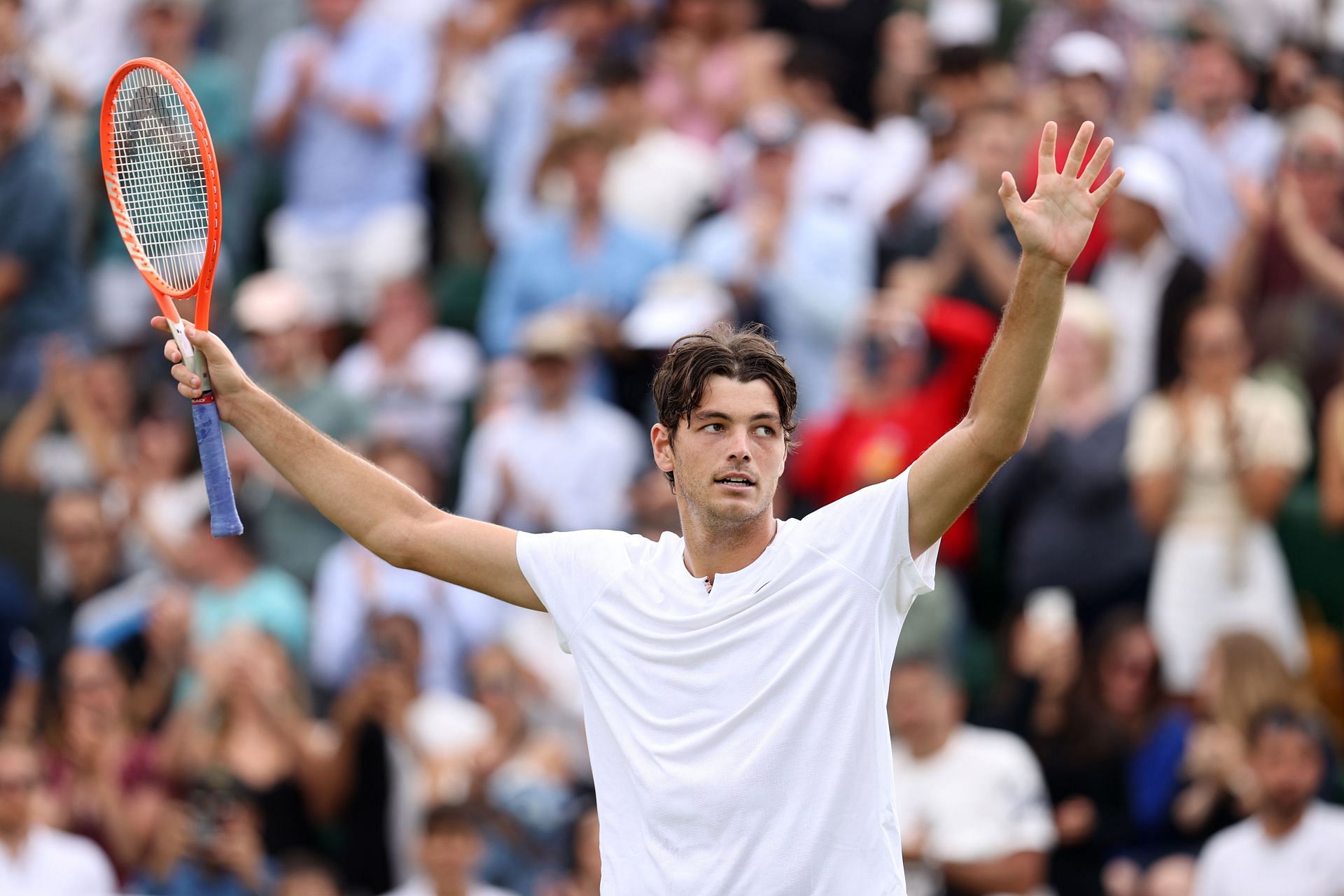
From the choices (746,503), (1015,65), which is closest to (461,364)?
(1015,65)

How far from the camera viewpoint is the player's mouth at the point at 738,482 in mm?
4336

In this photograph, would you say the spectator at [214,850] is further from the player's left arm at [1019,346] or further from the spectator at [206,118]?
the player's left arm at [1019,346]

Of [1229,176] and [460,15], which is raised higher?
[460,15]

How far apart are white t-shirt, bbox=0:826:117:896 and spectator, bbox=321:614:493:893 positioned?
1.06 m

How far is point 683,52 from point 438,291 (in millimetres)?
2010

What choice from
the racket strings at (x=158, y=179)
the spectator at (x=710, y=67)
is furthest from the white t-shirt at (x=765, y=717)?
the spectator at (x=710, y=67)

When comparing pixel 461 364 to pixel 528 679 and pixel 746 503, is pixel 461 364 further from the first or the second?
pixel 746 503

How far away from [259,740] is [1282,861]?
4.44 meters

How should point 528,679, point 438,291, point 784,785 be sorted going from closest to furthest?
point 784,785, point 528,679, point 438,291

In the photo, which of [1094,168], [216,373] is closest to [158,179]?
[216,373]

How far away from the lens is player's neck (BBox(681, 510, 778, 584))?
443 cm

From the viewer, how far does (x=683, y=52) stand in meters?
12.2

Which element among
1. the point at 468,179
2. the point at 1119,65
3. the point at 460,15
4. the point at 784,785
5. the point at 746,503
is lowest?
the point at 784,785

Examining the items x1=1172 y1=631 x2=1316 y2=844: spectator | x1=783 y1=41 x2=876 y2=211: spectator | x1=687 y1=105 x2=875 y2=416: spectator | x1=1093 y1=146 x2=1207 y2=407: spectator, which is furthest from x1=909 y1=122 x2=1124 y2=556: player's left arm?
x1=783 y1=41 x2=876 y2=211: spectator
